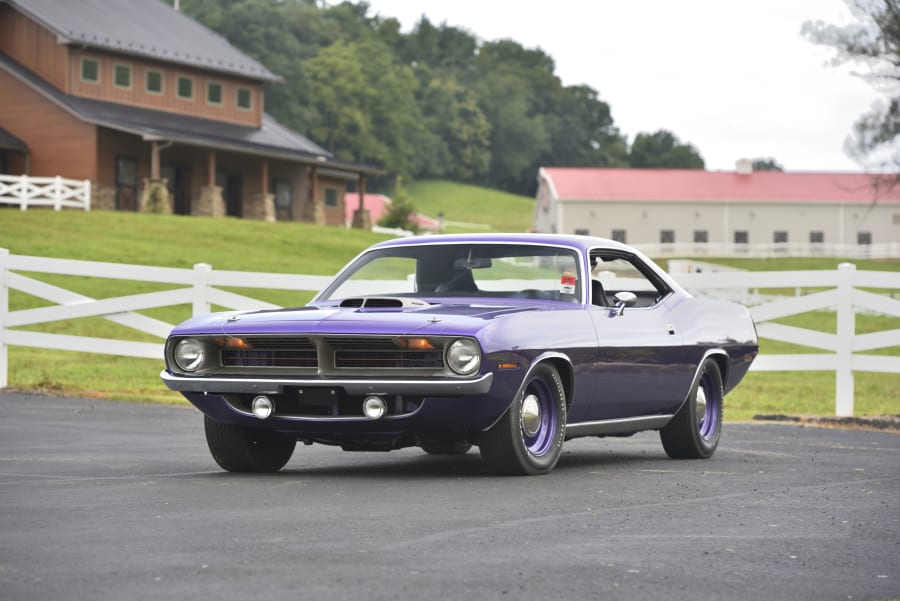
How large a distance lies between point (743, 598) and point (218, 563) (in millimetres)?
1893

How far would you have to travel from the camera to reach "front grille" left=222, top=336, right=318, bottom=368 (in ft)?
30.1

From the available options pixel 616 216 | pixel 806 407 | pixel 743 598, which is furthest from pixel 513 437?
pixel 616 216

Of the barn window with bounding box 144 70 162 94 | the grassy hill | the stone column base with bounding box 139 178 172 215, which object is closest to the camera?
the stone column base with bounding box 139 178 172 215

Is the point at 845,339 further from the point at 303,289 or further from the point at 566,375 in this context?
the point at 566,375

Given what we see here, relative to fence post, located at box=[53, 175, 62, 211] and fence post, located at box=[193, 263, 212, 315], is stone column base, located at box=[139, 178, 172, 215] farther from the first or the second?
fence post, located at box=[193, 263, 212, 315]

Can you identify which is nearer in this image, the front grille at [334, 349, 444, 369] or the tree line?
the front grille at [334, 349, 444, 369]

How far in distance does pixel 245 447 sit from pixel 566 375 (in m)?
1.96

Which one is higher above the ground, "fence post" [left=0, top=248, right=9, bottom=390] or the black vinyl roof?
the black vinyl roof

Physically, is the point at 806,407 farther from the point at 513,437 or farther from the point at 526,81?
the point at 526,81

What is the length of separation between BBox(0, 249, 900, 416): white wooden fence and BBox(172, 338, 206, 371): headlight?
235 inches

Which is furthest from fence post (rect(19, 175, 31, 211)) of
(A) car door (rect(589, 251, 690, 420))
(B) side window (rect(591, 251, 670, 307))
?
(A) car door (rect(589, 251, 690, 420))

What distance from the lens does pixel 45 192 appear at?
46.8m

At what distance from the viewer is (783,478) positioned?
9.82 m

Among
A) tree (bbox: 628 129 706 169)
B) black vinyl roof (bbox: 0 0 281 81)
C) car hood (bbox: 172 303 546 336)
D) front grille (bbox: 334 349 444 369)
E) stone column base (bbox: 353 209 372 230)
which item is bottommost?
front grille (bbox: 334 349 444 369)
